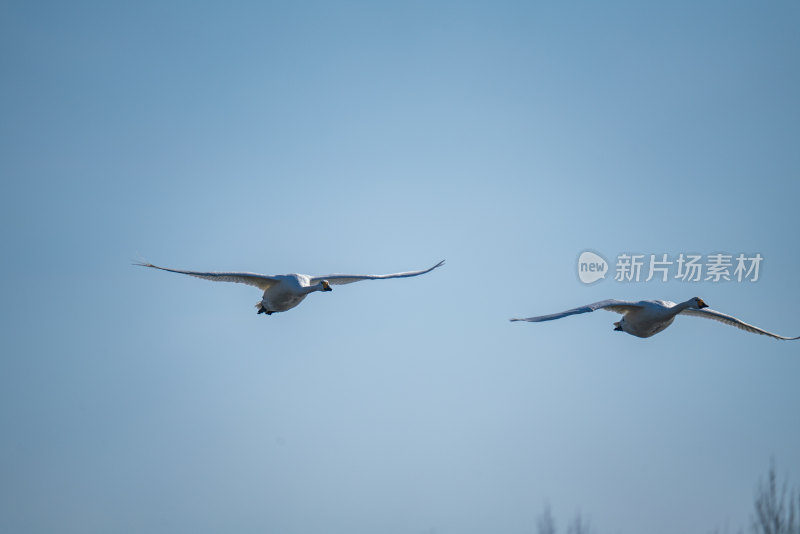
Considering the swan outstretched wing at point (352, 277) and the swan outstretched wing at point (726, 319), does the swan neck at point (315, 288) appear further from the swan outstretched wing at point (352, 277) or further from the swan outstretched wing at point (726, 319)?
the swan outstretched wing at point (726, 319)

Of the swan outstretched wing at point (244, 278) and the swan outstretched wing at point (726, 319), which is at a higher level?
the swan outstretched wing at point (726, 319)

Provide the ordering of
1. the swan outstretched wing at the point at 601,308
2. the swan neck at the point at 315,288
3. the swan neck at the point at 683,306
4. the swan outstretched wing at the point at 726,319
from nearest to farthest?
the swan outstretched wing at the point at 601,308, the swan neck at the point at 683,306, the swan outstretched wing at the point at 726,319, the swan neck at the point at 315,288

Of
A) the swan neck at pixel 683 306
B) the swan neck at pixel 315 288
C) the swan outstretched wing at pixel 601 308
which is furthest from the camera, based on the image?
the swan neck at pixel 315 288

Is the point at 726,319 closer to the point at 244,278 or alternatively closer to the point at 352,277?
the point at 352,277

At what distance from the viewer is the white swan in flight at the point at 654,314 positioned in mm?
33625

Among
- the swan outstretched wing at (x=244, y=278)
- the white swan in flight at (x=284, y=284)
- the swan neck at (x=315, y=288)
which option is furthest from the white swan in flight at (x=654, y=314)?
the swan outstretched wing at (x=244, y=278)

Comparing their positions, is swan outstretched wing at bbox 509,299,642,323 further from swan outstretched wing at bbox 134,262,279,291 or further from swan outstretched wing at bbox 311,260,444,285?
swan outstretched wing at bbox 134,262,279,291

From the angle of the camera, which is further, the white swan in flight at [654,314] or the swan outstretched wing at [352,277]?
the swan outstretched wing at [352,277]

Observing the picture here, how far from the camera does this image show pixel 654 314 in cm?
3366

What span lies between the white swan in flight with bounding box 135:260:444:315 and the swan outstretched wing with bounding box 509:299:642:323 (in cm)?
640

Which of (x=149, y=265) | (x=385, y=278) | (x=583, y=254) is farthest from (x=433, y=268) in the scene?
(x=149, y=265)

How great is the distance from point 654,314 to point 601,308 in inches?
85.5

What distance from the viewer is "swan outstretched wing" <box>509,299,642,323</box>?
90.5 ft

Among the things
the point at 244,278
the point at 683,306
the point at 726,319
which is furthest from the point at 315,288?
the point at 726,319
